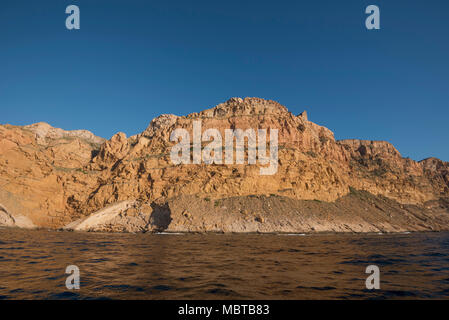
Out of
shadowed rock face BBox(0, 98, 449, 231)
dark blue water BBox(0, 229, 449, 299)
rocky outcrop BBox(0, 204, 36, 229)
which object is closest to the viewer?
dark blue water BBox(0, 229, 449, 299)

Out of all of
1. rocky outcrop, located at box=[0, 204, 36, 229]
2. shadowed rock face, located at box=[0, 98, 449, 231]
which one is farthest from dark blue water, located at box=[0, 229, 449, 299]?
rocky outcrop, located at box=[0, 204, 36, 229]

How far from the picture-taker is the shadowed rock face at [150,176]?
57906mm

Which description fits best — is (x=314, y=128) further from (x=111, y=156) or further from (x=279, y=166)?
(x=111, y=156)

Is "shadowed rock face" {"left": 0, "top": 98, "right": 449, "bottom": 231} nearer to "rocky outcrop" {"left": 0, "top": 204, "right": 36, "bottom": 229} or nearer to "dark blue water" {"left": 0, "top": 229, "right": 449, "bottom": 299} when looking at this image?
"rocky outcrop" {"left": 0, "top": 204, "right": 36, "bottom": 229}

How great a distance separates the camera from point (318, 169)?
72.9 m

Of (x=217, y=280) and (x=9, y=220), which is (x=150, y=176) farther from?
(x=217, y=280)

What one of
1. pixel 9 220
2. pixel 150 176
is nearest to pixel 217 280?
pixel 150 176

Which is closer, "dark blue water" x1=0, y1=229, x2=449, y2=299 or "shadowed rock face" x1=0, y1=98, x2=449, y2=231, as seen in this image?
"dark blue water" x1=0, y1=229, x2=449, y2=299

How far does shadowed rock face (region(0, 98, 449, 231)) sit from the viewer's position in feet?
190

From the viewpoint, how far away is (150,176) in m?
65.9

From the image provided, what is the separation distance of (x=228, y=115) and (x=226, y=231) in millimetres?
56099

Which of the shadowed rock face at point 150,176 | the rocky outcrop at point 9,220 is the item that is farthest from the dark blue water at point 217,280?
the rocky outcrop at point 9,220
